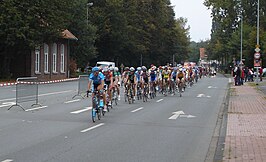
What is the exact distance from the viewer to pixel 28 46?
47625 millimetres

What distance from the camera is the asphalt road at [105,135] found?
10.1 meters

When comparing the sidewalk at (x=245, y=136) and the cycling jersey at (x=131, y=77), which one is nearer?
the sidewalk at (x=245, y=136)

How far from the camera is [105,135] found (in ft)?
42.9

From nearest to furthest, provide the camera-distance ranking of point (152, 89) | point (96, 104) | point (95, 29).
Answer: point (96, 104)
point (152, 89)
point (95, 29)

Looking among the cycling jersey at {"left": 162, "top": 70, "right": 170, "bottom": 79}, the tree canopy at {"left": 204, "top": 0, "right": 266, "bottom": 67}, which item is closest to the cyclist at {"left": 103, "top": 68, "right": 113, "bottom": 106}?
the cycling jersey at {"left": 162, "top": 70, "right": 170, "bottom": 79}

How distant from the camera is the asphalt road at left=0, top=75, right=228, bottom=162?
10070mm

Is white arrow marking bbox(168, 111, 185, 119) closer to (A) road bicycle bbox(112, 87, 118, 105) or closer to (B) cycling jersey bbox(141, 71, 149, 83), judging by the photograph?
(A) road bicycle bbox(112, 87, 118, 105)

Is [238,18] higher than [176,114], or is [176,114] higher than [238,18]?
[238,18]

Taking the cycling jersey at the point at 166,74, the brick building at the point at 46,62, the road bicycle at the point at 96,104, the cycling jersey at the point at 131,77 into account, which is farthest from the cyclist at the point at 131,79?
the brick building at the point at 46,62

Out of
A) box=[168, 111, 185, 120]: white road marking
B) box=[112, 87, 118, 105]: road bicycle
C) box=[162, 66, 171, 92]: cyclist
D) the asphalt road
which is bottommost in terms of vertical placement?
box=[168, 111, 185, 120]: white road marking

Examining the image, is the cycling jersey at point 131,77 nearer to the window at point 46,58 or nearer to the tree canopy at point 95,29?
the tree canopy at point 95,29

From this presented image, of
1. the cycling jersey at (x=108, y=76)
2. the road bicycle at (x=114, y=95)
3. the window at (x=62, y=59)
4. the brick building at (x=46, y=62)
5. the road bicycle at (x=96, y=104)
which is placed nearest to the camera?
the road bicycle at (x=96, y=104)

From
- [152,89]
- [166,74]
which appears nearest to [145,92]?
[152,89]

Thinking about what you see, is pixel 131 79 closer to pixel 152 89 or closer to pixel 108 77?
pixel 108 77
